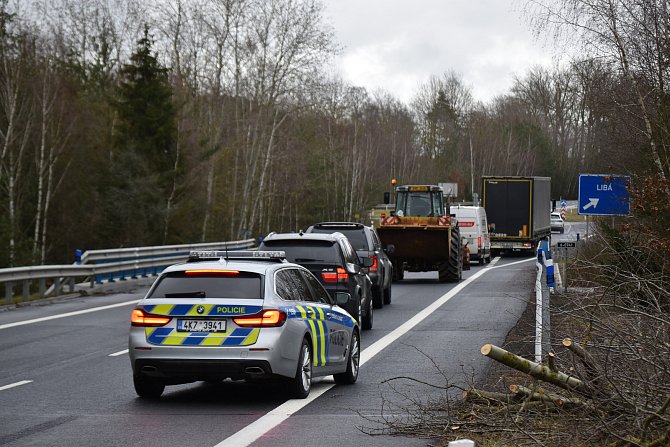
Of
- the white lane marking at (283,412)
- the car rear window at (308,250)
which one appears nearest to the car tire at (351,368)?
the white lane marking at (283,412)

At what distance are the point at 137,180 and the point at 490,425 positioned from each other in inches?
1819

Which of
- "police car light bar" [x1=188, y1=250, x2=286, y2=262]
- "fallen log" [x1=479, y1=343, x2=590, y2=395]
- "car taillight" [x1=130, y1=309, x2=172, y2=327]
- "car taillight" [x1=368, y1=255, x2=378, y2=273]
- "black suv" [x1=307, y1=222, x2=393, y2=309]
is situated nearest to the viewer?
"fallen log" [x1=479, y1=343, x2=590, y2=395]

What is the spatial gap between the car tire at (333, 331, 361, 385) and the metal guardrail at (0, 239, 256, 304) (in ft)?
28.7

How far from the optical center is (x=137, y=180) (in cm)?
5400

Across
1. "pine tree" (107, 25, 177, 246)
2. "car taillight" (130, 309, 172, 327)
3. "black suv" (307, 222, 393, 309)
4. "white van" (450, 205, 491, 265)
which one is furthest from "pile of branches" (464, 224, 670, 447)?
"pine tree" (107, 25, 177, 246)

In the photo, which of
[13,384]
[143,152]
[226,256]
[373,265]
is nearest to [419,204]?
[373,265]

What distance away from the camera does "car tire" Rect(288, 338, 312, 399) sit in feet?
37.8

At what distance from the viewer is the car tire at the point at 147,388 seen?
11672mm

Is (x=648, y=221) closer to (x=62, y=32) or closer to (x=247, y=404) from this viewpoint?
(x=247, y=404)

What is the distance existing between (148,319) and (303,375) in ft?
5.39

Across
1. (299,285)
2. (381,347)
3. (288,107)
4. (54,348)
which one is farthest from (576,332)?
(288,107)

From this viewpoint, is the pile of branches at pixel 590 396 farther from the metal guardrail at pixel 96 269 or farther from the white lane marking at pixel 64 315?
the metal guardrail at pixel 96 269

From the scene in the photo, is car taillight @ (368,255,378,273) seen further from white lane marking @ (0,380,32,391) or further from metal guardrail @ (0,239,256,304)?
white lane marking @ (0,380,32,391)

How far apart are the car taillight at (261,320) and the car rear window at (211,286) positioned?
0.22m
